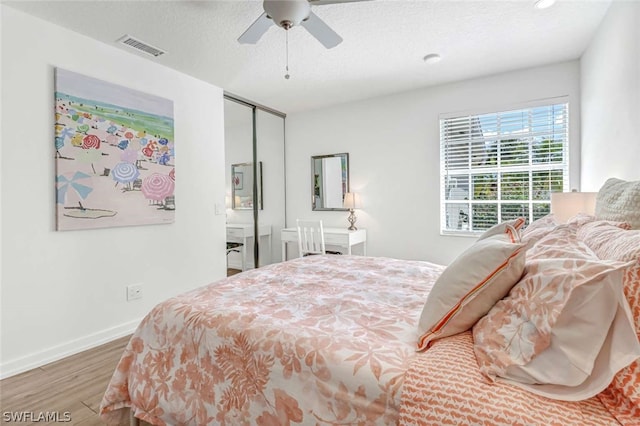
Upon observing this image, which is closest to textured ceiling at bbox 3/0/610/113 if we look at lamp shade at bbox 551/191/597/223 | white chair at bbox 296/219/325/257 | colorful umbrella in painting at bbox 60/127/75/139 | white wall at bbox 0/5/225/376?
white wall at bbox 0/5/225/376

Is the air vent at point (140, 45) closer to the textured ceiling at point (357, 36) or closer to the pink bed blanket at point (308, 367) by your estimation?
the textured ceiling at point (357, 36)

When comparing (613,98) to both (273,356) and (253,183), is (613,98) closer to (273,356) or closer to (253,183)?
(273,356)

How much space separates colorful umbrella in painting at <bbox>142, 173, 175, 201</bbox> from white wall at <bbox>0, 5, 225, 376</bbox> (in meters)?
0.13

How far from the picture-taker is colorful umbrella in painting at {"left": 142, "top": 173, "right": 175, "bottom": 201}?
289cm

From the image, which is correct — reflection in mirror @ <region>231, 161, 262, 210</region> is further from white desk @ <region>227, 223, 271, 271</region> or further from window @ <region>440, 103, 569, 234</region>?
window @ <region>440, 103, 569, 234</region>

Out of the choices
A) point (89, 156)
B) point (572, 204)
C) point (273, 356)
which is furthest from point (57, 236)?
point (572, 204)

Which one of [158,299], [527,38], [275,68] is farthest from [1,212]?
[527,38]

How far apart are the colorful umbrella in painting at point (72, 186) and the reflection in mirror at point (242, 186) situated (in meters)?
1.75

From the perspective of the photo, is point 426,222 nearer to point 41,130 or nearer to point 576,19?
point 576,19

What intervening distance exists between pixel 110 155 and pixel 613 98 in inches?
150

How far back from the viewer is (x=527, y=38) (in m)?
2.69

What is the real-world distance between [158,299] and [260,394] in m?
2.33

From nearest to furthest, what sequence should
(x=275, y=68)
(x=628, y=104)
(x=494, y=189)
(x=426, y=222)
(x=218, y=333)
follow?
(x=218, y=333)
(x=628, y=104)
(x=275, y=68)
(x=494, y=189)
(x=426, y=222)

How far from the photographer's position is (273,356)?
111 centimetres
